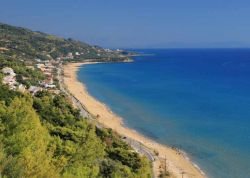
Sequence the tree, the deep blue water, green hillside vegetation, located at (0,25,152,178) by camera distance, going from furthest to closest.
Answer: the deep blue water → green hillside vegetation, located at (0,25,152,178) → the tree

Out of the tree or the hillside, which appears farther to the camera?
the hillside

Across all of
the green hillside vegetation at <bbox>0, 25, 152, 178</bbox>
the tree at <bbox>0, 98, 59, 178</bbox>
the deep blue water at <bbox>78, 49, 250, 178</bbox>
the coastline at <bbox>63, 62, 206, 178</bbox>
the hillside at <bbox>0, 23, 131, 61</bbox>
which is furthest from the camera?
the hillside at <bbox>0, 23, 131, 61</bbox>

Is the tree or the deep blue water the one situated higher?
the tree

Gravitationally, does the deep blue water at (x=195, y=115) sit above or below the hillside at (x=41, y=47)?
below

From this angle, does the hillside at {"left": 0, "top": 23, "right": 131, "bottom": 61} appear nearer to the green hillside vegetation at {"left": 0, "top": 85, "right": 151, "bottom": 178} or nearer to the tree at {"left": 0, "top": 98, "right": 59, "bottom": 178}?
the green hillside vegetation at {"left": 0, "top": 85, "right": 151, "bottom": 178}

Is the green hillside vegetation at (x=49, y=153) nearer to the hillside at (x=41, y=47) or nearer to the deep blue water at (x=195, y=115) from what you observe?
the deep blue water at (x=195, y=115)

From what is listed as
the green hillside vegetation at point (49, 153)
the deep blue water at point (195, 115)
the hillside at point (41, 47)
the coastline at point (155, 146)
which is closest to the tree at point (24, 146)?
the green hillside vegetation at point (49, 153)

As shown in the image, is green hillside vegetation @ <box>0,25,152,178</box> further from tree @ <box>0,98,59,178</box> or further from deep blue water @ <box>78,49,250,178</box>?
deep blue water @ <box>78,49,250,178</box>

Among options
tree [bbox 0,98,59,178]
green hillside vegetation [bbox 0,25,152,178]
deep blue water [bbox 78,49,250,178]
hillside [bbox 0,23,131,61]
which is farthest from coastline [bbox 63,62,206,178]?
hillside [bbox 0,23,131,61]

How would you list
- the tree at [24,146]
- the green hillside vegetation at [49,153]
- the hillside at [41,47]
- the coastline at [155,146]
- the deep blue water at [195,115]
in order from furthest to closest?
the hillside at [41,47] < the deep blue water at [195,115] < the coastline at [155,146] < the green hillside vegetation at [49,153] < the tree at [24,146]

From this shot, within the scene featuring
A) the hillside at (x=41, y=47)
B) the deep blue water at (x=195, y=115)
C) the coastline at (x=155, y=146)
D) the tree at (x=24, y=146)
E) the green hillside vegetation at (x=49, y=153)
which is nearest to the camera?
the tree at (x=24, y=146)

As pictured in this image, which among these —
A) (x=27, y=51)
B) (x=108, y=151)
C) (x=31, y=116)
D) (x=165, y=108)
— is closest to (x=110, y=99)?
(x=165, y=108)
